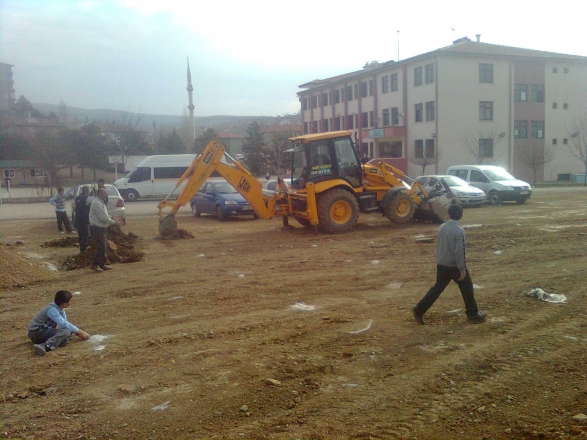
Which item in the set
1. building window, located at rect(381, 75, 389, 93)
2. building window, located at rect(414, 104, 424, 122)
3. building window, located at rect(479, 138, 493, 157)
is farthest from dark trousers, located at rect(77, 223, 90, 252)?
building window, located at rect(381, 75, 389, 93)

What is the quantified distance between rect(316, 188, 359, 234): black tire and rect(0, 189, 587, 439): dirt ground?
13.7 feet

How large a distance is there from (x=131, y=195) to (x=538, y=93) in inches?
1516

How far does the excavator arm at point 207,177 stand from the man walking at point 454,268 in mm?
9927

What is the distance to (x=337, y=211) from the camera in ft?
52.2

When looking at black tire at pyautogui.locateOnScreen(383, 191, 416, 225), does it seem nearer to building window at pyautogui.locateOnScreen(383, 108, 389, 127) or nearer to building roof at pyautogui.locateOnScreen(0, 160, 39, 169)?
building roof at pyautogui.locateOnScreen(0, 160, 39, 169)

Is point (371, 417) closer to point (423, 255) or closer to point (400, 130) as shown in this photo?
point (423, 255)

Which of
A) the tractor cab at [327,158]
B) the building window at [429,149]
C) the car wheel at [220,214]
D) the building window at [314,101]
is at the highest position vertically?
the building window at [314,101]

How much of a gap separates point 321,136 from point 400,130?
34989mm

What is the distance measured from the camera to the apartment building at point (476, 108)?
45.7m

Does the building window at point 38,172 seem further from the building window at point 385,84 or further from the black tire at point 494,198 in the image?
the building window at point 385,84

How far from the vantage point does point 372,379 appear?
5297 millimetres

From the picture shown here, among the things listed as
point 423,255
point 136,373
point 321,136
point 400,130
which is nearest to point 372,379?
point 136,373

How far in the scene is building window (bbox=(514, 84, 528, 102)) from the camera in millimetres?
48375

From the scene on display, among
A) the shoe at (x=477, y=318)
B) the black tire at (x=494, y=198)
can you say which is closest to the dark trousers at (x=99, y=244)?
the shoe at (x=477, y=318)
